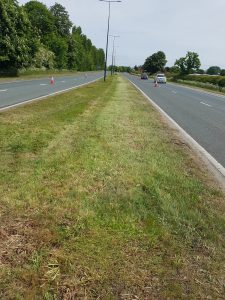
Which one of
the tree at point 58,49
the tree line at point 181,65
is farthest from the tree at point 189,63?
the tree at point 58,49

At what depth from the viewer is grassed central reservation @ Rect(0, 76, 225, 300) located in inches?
120

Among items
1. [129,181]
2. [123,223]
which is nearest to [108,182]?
[129,181]

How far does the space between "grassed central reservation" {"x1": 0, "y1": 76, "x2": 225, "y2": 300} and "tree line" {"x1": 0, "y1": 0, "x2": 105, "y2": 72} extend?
38.8 metres

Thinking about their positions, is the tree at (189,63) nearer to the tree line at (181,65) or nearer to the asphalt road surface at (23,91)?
the tree line at (181,65)

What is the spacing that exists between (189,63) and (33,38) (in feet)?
152

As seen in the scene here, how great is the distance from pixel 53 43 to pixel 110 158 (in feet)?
281

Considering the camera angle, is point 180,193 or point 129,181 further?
point 129,181

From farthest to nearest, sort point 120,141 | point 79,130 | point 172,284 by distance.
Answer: point 79,130 < point 120,141 < point 172,284

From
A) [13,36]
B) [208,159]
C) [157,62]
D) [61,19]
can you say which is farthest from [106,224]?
[157,62]

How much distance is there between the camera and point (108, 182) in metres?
5.44

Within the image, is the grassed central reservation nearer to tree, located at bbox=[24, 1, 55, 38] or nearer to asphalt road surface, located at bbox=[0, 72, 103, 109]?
asphalt road surface, located at bbox=[0, 72, 103, 109]

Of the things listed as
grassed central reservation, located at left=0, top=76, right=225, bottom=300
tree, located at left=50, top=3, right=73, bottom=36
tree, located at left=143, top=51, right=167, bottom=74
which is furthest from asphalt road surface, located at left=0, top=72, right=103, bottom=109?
tree, located at left=143, top=51, right=167, bottom=74

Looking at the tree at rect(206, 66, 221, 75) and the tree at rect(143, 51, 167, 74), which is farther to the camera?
the tree at rect(143, 51, 167, 74)

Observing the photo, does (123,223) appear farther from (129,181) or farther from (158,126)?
(158,126)
